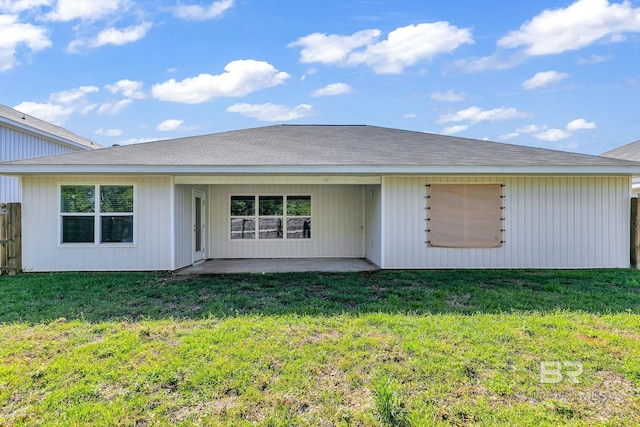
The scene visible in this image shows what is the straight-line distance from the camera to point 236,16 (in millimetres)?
10250

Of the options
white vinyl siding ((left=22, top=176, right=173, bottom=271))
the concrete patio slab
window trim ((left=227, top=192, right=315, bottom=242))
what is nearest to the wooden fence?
white vinyl siding ((left=22, top=176, right=173, bottom=271))

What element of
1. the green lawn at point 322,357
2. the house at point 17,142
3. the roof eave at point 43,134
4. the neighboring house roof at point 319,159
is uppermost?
the roof eave at point 43,134

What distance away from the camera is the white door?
9547 mm

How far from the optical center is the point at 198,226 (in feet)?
32.7

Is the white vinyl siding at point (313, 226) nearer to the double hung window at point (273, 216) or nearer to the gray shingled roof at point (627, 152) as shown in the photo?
the double hung window at point (273, 216)

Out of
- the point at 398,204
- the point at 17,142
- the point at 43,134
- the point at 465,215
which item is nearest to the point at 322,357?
the point at 398,204

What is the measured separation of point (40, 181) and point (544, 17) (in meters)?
13.0

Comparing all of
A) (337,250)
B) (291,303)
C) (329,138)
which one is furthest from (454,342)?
(329,138)

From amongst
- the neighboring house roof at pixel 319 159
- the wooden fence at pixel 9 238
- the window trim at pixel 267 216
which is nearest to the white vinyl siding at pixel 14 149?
the wooden fence at pixel 9 238

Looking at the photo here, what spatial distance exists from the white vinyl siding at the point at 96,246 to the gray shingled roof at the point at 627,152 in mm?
15419

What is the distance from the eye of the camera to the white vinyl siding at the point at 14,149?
11125 mm

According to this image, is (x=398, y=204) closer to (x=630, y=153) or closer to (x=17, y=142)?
(x=17, y=142)

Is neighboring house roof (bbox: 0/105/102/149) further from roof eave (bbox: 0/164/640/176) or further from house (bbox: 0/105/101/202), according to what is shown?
roof eave (bbox: 0/164/640/176)

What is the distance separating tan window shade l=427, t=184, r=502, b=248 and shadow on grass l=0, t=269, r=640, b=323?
2.41 ft
